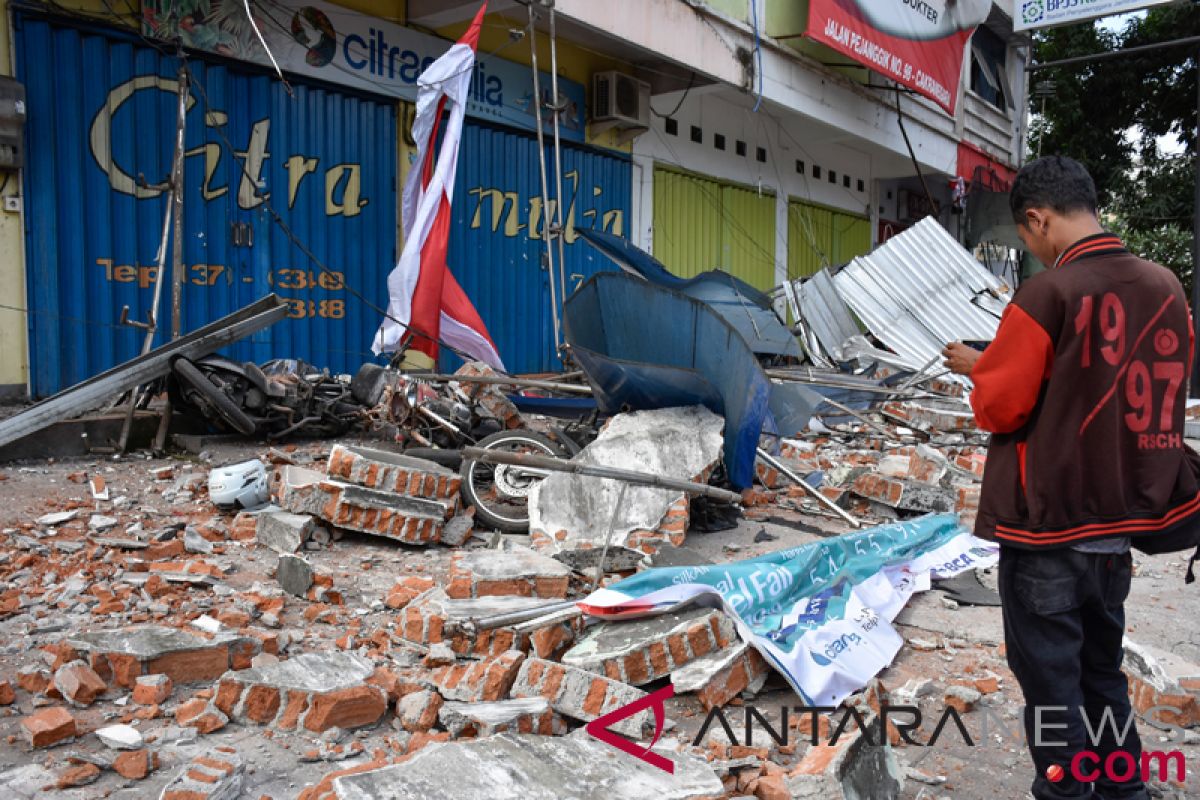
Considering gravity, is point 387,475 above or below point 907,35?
below

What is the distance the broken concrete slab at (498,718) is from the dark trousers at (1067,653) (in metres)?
1.29

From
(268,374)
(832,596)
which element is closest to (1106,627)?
(832,596)

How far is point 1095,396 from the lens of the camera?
209 cm

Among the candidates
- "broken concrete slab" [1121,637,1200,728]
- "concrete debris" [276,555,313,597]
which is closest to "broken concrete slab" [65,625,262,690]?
"concrete debris" [276,555,313,597]

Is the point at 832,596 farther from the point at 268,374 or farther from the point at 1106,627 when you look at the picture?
the point at 268,374

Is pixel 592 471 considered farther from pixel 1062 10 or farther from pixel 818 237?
pixel 1062 10

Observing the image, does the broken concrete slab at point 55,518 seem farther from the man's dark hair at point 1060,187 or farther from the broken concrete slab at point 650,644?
the man's dark hair at point 1060,187

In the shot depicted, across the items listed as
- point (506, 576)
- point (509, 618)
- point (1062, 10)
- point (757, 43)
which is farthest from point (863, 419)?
point (1062, 10)

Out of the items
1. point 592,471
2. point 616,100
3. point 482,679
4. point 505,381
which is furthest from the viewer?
point 616,100

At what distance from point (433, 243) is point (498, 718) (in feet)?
16.6

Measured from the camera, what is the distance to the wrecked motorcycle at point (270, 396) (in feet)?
19.1

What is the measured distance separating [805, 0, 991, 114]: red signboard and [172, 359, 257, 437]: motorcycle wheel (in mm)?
8342

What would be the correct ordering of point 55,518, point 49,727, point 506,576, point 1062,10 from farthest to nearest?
point 1062,10, point 55,518, point 506,576, point 49,727

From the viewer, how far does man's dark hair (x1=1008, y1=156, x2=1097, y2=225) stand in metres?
2.23
